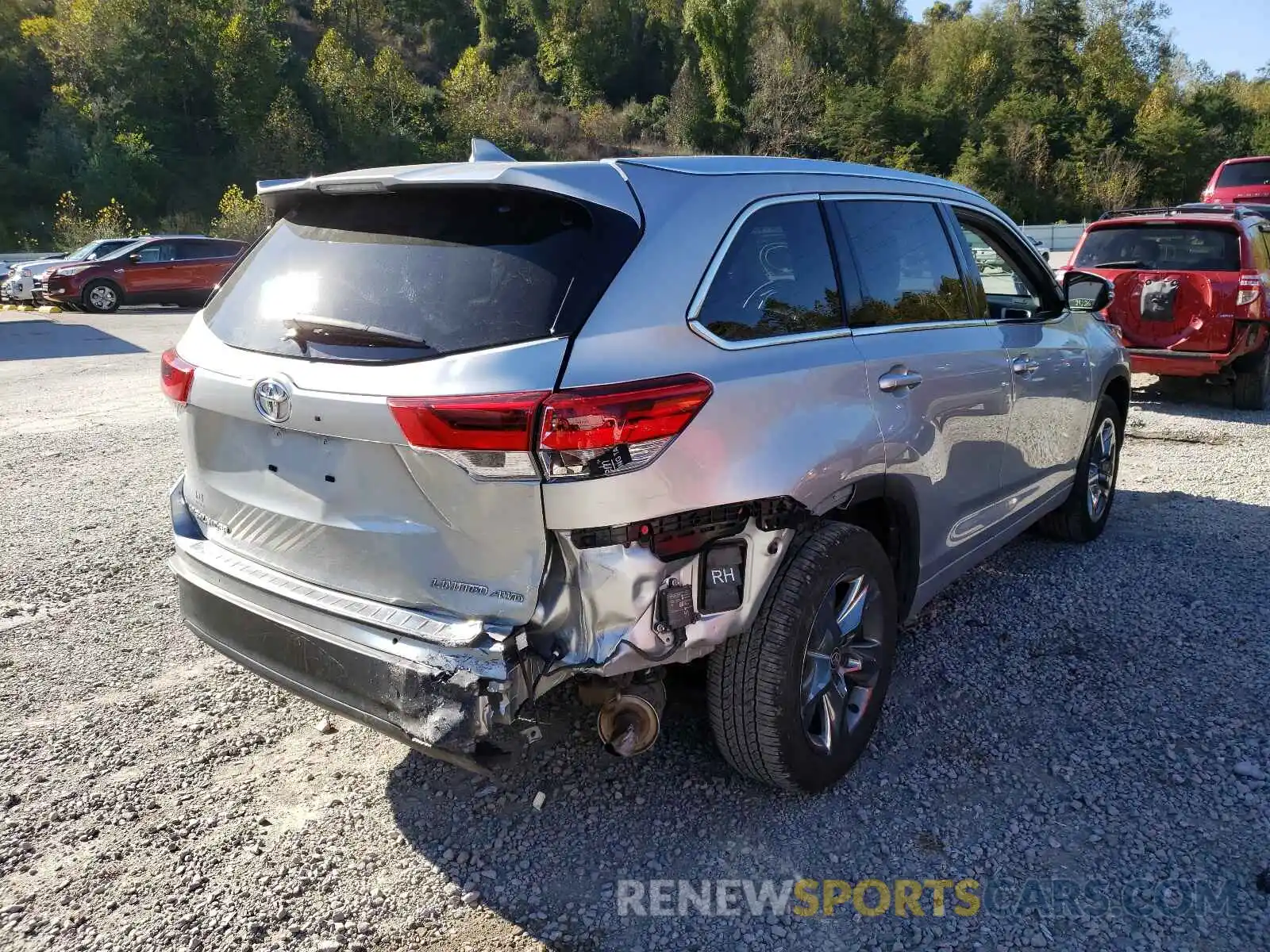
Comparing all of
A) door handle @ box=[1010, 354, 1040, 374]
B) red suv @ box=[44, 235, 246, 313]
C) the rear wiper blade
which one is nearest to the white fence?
red suv @ box=[44, 235, 246, 313]

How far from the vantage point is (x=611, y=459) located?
7.34 feet

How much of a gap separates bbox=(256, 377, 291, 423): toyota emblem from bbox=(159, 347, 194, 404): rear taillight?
408 mm

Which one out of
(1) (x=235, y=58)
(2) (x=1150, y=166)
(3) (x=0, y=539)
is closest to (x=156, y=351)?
(3) (x=0, y=539)

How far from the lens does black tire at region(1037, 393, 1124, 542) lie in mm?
4926

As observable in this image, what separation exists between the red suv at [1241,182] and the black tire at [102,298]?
70.7 ft

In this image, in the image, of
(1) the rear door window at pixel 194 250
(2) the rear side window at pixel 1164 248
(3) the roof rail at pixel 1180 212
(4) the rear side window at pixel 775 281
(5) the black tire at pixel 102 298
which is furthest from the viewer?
(1) the rear door window at pixel 194 250

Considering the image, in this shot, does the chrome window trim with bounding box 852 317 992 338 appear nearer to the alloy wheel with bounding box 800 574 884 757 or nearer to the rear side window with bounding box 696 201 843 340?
the rear side window with bounding box 696 201 843 340

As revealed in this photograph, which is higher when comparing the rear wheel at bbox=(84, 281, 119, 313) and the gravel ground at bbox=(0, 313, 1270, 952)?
the gravel ground at bbox=(0, 313, 1270, 952)

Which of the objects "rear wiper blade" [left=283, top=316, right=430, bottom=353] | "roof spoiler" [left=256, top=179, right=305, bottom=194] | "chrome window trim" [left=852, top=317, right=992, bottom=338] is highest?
"roof spoiler" [left=256, top=179, right=305, bottom=194]

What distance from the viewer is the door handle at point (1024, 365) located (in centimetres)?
391

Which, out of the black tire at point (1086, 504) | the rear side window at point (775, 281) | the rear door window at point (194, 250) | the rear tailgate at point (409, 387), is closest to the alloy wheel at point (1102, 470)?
the black tire at point (1086, 504)

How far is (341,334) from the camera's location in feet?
8.17

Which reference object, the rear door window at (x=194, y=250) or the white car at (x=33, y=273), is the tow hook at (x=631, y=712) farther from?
the white car at (x=33, y=273)

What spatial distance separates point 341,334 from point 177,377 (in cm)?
78
